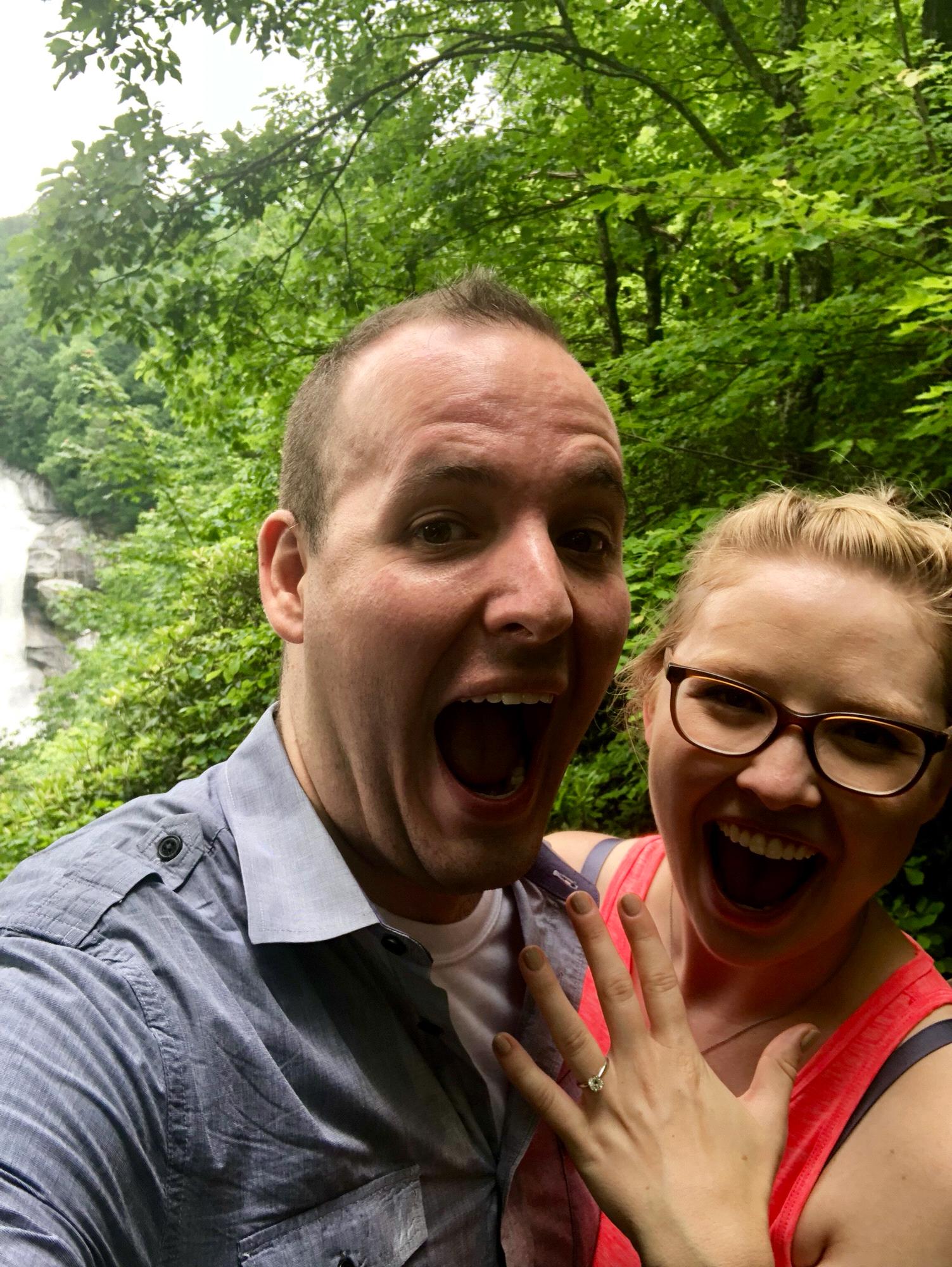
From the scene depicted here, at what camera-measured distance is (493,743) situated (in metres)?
1.16

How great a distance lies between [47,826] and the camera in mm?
3855

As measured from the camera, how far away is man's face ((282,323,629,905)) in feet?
2.93

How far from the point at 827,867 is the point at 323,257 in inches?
141

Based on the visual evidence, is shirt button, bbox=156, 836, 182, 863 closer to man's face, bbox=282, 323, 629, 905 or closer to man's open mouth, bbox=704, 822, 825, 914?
man's face, bbox=282, 323, 629, 905

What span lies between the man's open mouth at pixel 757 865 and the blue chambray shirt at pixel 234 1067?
1.51 ft

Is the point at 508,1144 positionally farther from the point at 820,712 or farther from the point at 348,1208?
the point at 820,712

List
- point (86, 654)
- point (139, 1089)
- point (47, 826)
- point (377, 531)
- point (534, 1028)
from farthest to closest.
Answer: point (86, 654)
point (47, 826)
point (534, 1028)
point (377, 531)
point (139, 1089)

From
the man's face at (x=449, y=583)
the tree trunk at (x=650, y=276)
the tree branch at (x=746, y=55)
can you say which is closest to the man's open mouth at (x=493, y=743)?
→ the man's face at (x=449, y=583)

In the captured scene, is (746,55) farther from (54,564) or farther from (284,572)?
(54,564)

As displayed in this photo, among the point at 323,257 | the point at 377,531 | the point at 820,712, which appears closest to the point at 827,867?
the point at 820,712

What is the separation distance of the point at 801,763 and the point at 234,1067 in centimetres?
77

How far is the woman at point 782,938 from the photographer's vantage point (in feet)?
3.04

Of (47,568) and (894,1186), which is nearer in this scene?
(894,1186)

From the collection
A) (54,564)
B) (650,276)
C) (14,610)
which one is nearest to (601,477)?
(650,276)
